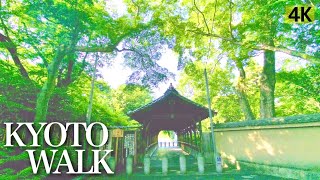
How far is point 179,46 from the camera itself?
15.7m

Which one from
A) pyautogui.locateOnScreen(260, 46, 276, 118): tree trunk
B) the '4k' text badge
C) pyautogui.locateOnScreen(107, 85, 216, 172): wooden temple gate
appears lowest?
pyautogui.locateOnScreen(107, 85, 216, 172): wooden temple gate

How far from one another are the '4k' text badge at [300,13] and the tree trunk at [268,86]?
4720 millimetres

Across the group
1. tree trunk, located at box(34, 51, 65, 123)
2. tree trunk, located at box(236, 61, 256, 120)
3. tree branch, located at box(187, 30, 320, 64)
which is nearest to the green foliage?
tree trunk, located at box(236, 61, 256, 120)

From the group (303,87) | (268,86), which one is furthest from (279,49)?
(303,87)

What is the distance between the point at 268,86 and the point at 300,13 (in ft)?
18.4

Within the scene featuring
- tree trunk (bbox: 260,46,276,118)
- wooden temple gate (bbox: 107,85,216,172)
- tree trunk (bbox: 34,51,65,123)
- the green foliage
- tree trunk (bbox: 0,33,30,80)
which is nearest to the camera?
tree trunk (bbox: 34,51,65,123)

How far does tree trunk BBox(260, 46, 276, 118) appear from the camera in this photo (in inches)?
560

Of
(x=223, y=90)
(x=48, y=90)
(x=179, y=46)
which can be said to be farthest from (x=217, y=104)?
(x=48, y=90)

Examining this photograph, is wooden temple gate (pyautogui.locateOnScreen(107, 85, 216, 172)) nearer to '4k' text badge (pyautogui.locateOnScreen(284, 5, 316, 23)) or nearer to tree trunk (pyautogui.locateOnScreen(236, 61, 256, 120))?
tree trunk (pyautogui.locateOnScreen(236, 61, 256, 120))

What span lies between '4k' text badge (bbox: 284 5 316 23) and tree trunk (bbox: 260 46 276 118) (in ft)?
15.5

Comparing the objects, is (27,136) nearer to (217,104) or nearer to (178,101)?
(178,101)

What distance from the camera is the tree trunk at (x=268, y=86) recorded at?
46.7ft

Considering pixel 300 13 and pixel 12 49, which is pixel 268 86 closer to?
pixel 300 13

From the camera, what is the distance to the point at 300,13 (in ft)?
33.4
